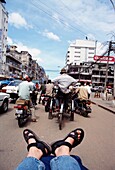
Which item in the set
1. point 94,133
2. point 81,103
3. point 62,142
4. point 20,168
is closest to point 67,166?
point 20,168

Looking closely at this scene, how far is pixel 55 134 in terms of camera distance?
6188mm

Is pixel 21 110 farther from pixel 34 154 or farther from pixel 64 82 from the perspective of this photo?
pixel 34 154

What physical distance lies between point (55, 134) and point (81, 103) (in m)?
4.77

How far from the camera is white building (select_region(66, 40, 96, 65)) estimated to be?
10775cm

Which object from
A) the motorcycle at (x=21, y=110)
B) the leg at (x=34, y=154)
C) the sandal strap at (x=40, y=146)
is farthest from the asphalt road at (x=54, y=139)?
the sandal strap at (x=40, y=146)

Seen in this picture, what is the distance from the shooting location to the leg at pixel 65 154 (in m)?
2.37

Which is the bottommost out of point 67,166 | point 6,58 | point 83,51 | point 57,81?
point 67,166

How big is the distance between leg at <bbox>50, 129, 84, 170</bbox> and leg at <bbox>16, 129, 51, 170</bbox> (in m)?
0.13

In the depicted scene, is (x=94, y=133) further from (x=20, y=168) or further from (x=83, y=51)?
(x=83, y=51)

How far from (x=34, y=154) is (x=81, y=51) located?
108 meters

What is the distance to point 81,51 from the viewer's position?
108188 millimetres

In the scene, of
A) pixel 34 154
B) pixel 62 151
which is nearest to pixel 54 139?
pixel 62 151

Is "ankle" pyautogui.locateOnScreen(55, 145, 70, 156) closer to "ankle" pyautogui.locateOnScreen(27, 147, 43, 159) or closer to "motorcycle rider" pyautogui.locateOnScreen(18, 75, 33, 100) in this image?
"ankle" pyautogui.locateOnScreen(27, 147, 43, 159)

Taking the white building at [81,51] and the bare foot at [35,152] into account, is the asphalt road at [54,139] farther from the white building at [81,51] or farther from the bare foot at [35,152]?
the white building at [81,51]
